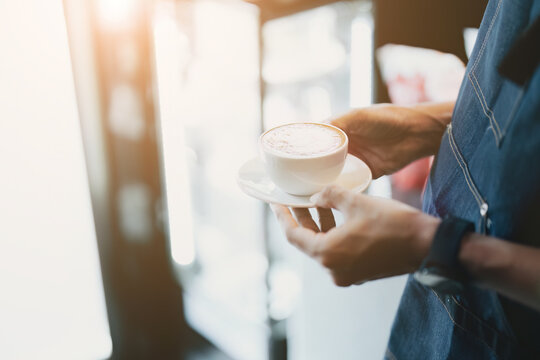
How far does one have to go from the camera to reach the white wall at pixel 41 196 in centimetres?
108

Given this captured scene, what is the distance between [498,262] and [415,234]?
0.10 metres

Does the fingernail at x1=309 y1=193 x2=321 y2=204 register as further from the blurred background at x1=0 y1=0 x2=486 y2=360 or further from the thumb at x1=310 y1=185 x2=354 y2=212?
the blurred background at x1=0 y1=0 x2=486 y2=360

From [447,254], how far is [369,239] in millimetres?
108

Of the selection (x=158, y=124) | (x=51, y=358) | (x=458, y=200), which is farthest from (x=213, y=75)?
(x=458, y=200)

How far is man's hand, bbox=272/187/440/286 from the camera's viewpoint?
625 mm

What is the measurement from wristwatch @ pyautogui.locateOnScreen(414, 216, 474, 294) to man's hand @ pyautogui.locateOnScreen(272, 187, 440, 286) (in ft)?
0.08

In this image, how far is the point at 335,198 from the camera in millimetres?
706

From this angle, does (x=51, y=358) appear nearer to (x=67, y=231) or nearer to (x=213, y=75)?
(x=67, y=231)

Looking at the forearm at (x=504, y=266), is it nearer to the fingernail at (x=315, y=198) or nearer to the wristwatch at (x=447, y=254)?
the wristwatch at (x=447, y=254)

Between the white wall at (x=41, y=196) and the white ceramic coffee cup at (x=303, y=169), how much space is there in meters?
0.65

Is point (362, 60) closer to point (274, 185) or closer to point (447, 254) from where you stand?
point (274, 185)

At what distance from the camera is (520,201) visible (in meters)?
0.58

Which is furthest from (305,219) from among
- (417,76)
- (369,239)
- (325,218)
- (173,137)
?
(173,137)

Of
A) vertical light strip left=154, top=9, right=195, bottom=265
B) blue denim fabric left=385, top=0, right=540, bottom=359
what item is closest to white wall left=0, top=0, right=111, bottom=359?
vertical light strip left=154, top=9, right=195, bottom=265
